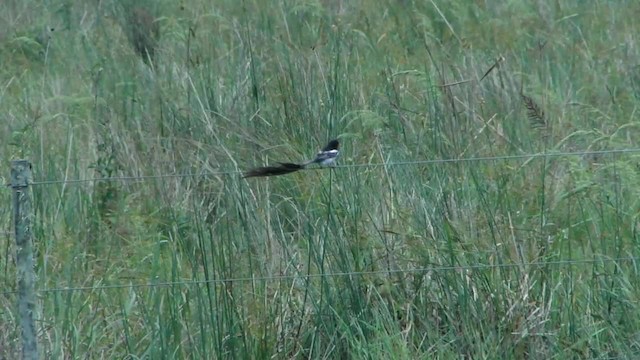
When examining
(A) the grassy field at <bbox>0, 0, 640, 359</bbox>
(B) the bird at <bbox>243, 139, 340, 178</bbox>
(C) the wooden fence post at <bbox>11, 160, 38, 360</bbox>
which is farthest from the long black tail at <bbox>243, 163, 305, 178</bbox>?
(C) the wooden fence post at <bbox>11, 160, 38, 360</bbox>

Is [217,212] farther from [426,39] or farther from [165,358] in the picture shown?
[426,39]

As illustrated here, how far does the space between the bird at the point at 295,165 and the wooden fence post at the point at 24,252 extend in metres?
0.68

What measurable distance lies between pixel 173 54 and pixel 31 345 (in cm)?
384

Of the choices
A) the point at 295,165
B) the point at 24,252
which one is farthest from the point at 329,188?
the point at 24,252

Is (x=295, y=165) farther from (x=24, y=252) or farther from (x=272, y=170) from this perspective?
(x=24, y=252)

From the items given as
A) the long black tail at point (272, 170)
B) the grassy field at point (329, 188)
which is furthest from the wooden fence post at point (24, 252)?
the long black tail at point (272, 170)

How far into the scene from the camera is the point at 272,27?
7879mm

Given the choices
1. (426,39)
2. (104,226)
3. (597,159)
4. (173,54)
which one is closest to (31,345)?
(104,226)

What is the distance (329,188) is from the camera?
4406mm

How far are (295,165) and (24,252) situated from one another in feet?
2.83

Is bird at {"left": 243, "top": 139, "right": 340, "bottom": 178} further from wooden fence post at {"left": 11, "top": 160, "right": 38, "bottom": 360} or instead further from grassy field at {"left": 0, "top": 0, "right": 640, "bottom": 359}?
wooden fence post at {"left": 11, "top": 160, "right": 38, "bottom": 360}

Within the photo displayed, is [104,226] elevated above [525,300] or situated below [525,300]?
above

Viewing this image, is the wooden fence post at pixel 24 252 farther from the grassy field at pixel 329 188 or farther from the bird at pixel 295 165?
the bird at pixel 295 165

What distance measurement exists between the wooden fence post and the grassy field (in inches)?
15.8
